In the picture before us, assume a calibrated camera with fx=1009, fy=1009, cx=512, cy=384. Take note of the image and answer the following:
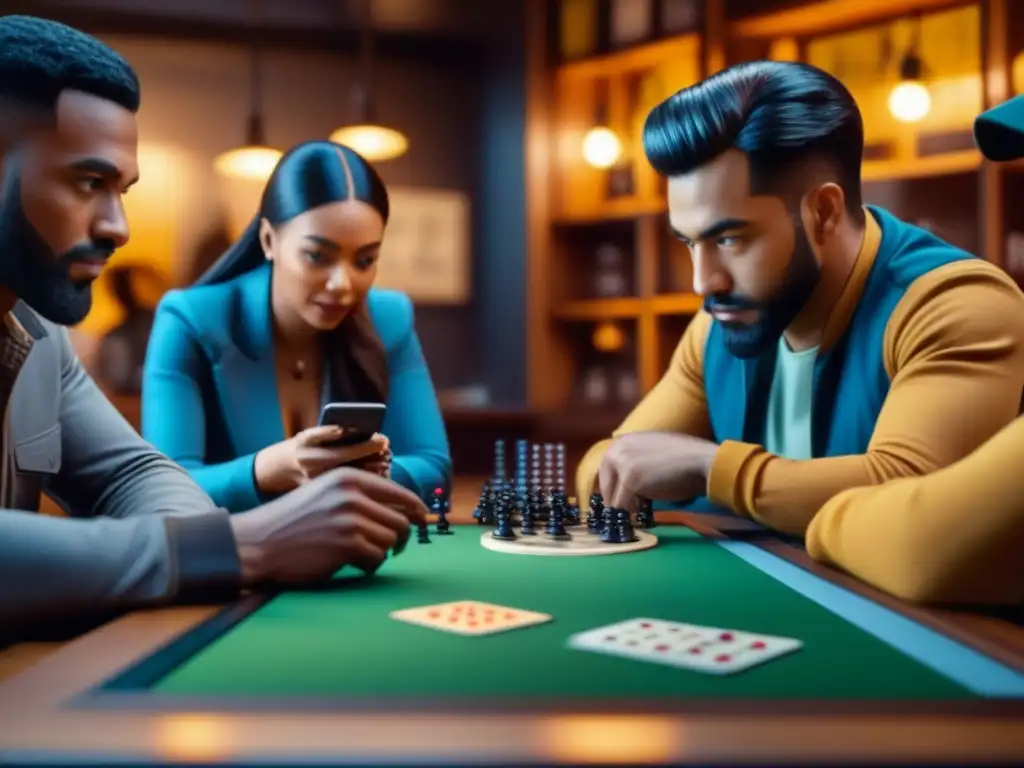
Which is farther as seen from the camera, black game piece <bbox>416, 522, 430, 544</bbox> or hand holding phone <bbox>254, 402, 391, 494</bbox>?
black game piece <bbox>416, 522, 430, 544</bbox>

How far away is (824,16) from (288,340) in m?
2.87

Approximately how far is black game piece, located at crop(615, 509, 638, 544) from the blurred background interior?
2.71 meters

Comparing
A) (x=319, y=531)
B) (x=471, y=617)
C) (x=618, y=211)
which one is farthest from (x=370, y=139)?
(x=471, y=617)

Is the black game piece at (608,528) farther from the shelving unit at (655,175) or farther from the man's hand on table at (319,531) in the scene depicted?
the shelving unit at (655,175)

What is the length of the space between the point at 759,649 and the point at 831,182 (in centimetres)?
120

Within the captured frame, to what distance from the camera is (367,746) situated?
27.9 inches

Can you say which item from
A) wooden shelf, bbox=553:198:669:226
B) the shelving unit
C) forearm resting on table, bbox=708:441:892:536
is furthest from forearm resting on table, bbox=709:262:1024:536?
wooden shelf, bbox=553:198:669:226

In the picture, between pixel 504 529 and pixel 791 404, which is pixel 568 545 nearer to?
pixel 504 529

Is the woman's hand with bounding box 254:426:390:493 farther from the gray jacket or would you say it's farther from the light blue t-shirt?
the light blue t-shirt

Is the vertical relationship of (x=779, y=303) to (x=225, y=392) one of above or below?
above

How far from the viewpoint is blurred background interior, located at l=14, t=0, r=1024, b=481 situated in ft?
13.2

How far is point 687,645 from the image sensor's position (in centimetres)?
94

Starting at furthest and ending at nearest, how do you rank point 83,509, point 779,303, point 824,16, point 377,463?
point 824,16
point 779,303
point 377,463
point 83,509

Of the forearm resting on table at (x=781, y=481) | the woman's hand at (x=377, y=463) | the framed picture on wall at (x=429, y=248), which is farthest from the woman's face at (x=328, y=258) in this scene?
the framed picture on wall at (x=429, y=248)
